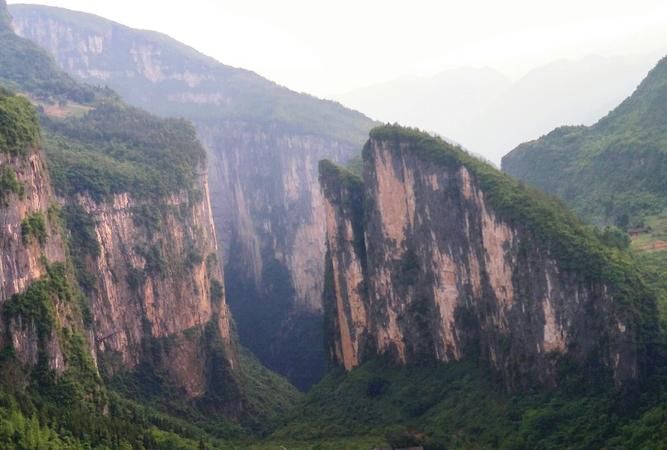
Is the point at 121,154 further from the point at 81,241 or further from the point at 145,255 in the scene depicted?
the point at 81,241

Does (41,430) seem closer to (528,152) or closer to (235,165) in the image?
(528,152)

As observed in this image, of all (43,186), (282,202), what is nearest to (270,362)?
(282,202)

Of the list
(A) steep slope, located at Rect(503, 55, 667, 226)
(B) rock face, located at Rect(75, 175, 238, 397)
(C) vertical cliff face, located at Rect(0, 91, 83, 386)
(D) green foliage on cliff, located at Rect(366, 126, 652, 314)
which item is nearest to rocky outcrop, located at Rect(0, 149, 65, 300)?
(C) vertical cliff face, located at Rect(0, 91, 83, 386)

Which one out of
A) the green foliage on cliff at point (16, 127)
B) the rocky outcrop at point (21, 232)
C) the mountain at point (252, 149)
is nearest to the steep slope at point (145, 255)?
the rocky outcrop at point (21, 232)

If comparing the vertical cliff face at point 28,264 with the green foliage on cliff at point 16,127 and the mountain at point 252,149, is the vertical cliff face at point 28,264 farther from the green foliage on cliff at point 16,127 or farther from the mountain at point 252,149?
the mountain at point 252,149

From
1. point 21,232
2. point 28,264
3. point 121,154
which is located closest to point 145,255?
point 121,154

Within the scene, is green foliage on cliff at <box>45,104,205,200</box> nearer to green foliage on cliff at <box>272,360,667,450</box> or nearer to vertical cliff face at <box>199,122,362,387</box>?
green foliage on cliff at <box>272,360,667,450</box>
